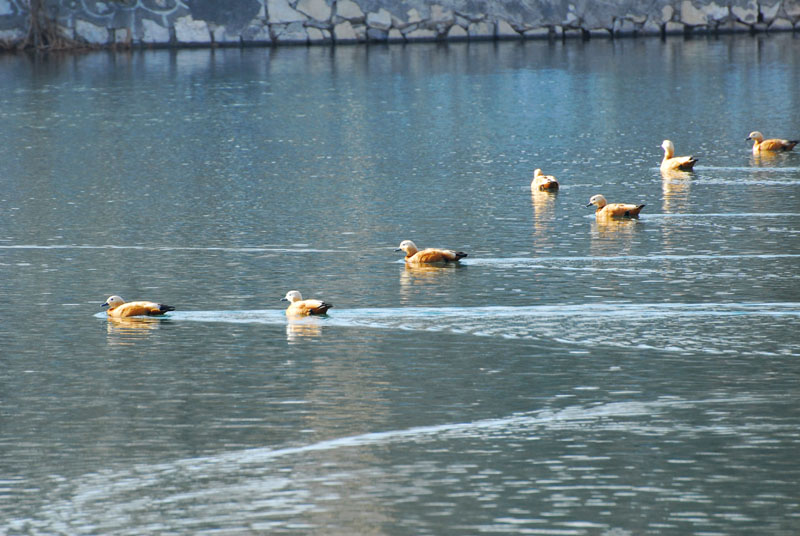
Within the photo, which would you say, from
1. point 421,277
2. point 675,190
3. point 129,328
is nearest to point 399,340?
point 129,328

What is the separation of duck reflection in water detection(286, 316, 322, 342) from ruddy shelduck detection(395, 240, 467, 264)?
2542 mm

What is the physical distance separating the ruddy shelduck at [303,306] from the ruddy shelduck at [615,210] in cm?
610

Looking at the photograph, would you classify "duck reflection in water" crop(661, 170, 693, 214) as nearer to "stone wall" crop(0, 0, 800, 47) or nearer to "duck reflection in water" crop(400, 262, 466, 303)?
"duck reflection in water" crop(400, 262, 466, 303)

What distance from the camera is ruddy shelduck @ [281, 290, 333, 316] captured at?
1321 cm

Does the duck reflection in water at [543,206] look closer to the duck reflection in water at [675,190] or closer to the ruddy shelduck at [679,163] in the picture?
the duck reflection in water at [675,190]

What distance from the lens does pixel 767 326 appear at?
41.7ft

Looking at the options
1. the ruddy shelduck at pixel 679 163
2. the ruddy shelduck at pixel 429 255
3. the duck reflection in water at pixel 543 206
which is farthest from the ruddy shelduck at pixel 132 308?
the ruddy shelduck at pixel 679 163

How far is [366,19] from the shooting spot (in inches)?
2154

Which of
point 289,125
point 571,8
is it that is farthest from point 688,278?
point 571,8

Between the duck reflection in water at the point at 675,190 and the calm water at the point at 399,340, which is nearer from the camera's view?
the calm water at the point at 399,340

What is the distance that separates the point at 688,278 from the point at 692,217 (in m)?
4.10

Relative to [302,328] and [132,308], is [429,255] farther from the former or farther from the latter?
[132,308]

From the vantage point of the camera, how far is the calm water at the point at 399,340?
8836 millimetres

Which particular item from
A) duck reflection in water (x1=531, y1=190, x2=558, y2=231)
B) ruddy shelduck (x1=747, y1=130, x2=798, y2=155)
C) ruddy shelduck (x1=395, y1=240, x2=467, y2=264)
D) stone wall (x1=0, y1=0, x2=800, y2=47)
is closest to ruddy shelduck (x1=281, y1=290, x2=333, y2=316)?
ruddy shelduck (x1=395, y1=240, x2=467, y2=264)
